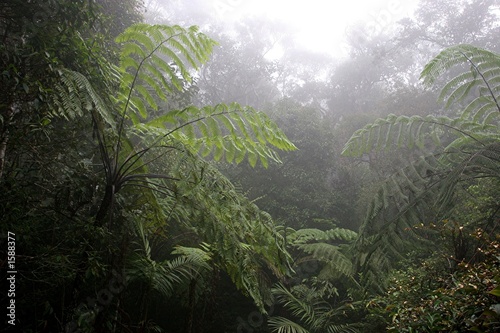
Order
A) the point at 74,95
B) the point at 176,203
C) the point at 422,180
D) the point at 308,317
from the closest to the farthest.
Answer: the point at 74,95, the point at 176,203, the point at 422,180, the point at 308,317

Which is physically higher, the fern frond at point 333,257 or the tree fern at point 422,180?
the tree fern at point 422,180

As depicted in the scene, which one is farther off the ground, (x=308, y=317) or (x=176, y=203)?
(x=176, y=203)

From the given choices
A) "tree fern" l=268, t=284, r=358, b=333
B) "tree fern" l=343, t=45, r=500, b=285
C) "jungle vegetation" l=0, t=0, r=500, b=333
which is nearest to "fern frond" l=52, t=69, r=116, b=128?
"jungle vegetation" l=0, t=0, r=500, b=333

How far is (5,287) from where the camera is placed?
2.17 meters

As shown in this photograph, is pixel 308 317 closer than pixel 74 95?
No


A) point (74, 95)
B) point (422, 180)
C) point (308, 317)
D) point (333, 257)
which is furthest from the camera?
point (333, 257)

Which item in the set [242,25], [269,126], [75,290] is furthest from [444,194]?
[242,25]

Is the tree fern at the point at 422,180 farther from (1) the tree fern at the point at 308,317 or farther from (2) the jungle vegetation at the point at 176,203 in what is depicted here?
(1) the tree fern at the point at 308,317

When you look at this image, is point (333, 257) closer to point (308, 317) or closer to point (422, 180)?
point (308, 317)

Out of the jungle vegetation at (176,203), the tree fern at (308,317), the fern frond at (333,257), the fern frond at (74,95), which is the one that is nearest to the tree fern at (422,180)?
the jungle vegetation at (176,203)

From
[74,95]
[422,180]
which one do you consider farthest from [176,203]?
[422,180]

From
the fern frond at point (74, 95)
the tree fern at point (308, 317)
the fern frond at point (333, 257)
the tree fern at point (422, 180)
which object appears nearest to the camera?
the fern frond at point (74, 95)

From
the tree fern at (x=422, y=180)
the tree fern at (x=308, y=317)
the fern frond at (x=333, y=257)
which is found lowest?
the tree fern at (x=308, y=317)

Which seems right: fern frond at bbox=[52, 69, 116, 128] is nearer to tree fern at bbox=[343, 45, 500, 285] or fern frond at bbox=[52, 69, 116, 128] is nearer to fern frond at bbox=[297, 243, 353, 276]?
tree fern at bbox=[343, 45, 500, 285]
